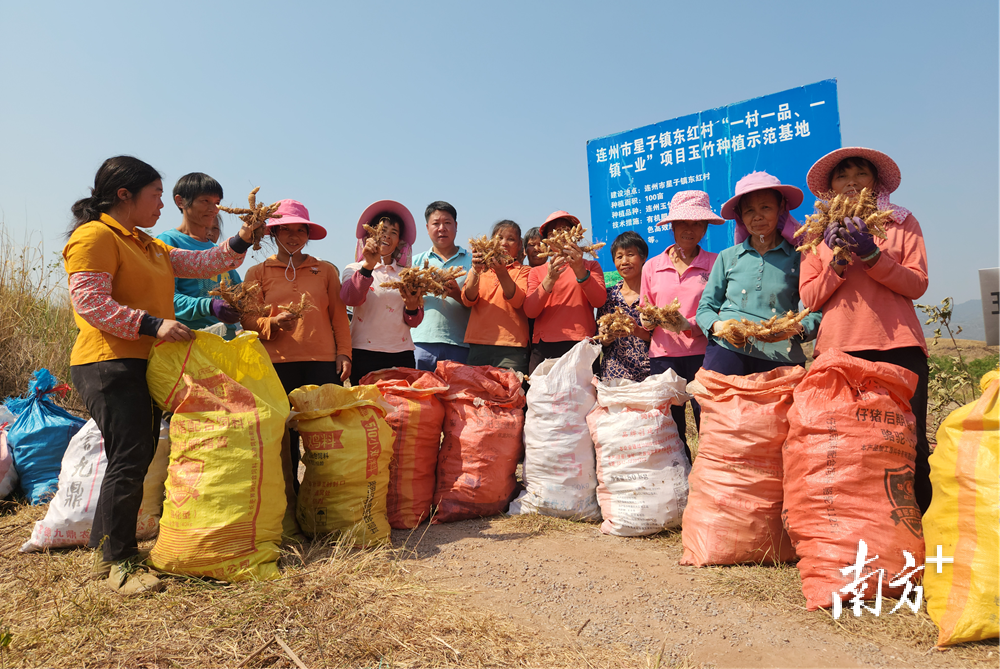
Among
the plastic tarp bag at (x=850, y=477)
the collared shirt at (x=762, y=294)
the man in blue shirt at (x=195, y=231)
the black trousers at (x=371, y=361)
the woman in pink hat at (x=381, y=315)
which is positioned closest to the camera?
the plastic tarp bag at (x=850, y=477)

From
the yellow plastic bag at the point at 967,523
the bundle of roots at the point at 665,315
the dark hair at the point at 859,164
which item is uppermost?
the dark hair at the point at 859,164

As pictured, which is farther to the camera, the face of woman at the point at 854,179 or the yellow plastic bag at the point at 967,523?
the face of woman at the point at 854,179

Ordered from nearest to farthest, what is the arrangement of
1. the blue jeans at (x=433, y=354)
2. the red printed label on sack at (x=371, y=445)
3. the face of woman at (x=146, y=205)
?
1. the face of woman at (x=146, y=205)
2. the red printed label on sack at (x=371, y=445)
3. the blue jeans at (x=433, y=354)

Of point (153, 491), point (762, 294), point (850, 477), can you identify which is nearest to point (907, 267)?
point (762, 294)

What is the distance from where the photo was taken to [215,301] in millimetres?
2871

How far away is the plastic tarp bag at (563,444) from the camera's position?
123 inches

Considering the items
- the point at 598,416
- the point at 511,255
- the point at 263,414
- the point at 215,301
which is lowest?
the point at 598,416

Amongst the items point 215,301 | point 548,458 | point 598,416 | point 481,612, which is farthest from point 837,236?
point 215,301

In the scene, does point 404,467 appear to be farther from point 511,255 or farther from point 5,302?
point 5,302

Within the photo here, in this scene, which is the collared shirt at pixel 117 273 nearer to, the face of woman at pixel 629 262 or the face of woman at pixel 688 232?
the face of woman at pixel 629 262

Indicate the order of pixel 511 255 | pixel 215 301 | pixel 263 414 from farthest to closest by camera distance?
pixel 511 255 → pixel 215 301 → pixel 263 414

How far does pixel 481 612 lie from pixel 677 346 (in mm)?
1754

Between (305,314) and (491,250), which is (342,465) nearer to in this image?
(305,314)

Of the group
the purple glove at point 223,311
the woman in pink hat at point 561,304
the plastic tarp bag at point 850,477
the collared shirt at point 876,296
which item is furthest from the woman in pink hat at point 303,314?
the collared shirt at point 876,296
